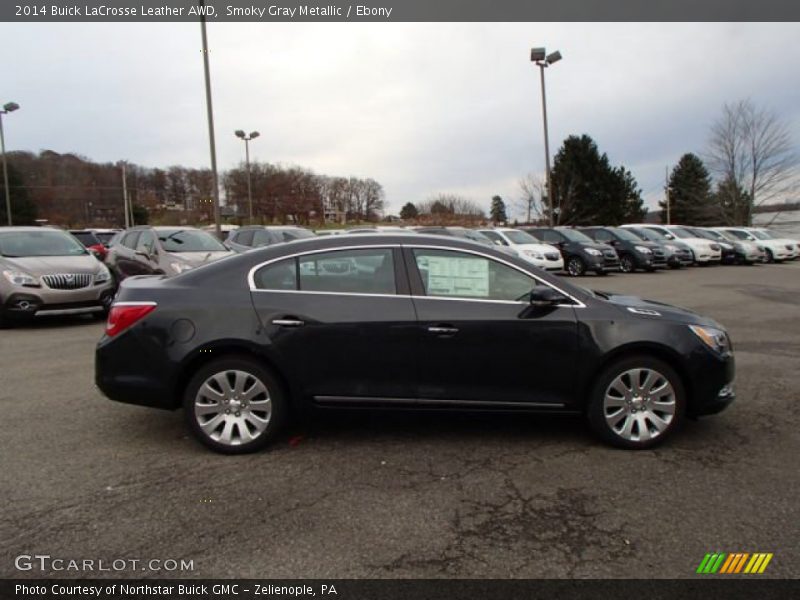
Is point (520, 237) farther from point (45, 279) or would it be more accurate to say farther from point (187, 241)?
point (45, 279)

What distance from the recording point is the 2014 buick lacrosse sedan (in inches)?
159

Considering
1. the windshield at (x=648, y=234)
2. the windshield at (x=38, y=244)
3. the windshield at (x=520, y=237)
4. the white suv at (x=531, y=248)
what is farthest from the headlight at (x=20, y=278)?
the windshield at (x=648, y=234)

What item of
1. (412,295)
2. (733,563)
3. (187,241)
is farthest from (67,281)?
(733,563)

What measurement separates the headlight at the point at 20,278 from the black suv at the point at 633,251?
1825 centimetres

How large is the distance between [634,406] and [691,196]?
208 ft

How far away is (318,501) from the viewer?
3.36 m

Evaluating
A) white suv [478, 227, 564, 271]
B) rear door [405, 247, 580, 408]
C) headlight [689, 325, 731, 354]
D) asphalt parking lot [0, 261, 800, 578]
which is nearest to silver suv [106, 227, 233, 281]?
asphalt parking lot [0, 261, 800, 578]

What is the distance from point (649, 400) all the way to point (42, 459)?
438 centimetres

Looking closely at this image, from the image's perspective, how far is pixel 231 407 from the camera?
4055 millimetres

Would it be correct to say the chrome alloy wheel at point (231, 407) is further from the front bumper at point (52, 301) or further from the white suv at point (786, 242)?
the white suv at point (786, 242)
